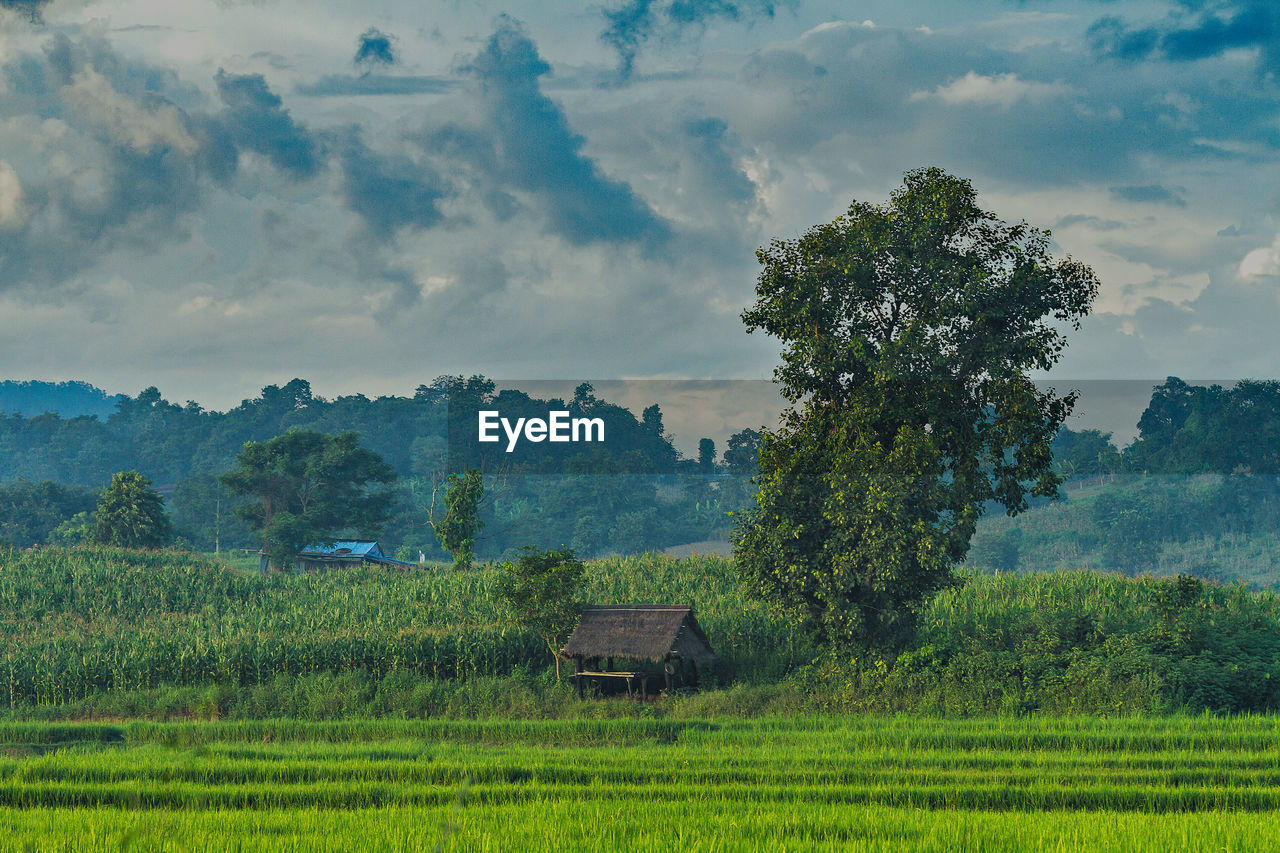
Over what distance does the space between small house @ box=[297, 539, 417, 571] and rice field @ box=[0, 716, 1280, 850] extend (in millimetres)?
37591

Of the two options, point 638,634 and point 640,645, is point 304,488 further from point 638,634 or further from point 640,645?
point 640,645

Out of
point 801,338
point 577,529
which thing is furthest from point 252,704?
point 577,529

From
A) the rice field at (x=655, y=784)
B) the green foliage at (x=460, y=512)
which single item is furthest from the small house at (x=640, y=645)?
the green foliage at (x=460, y=512)

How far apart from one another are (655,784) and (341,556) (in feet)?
Answer: 164

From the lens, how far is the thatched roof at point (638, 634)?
25359mm

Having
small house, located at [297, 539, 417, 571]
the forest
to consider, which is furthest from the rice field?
the forest

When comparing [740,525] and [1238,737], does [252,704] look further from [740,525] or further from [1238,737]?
[1238,737]

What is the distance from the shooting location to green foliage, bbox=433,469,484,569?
4519 cm

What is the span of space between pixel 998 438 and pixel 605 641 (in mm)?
10849

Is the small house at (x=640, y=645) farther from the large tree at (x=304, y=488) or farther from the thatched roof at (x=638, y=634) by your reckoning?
the large tree at (x=304, y=488)

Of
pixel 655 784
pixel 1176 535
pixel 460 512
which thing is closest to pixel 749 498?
pixel 1176 535

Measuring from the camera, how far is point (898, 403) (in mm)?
25125

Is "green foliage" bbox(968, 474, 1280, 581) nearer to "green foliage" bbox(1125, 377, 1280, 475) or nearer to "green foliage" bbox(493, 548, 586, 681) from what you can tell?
"green foliage" bbox(1125, 377, 1280, 475)

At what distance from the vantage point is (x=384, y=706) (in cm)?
2634
